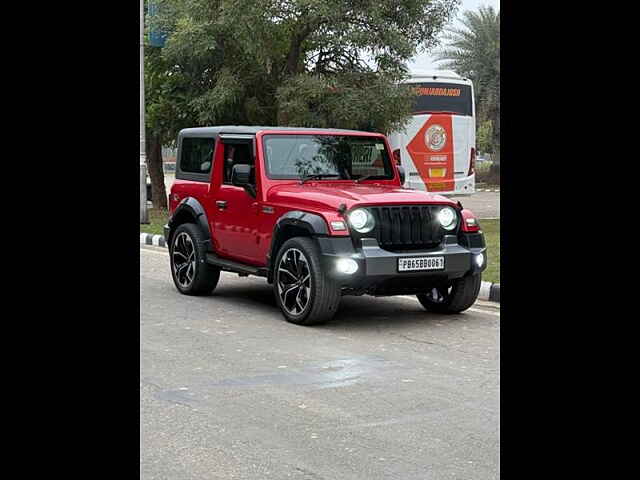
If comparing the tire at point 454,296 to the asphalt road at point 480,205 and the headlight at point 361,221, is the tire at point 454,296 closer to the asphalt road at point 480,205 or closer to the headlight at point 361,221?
the headlight at point 361,221

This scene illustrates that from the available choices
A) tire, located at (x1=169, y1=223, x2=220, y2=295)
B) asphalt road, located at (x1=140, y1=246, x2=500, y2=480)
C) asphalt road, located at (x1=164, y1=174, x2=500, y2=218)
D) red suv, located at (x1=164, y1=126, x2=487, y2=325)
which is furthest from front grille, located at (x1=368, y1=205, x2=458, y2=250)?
asphalt road, located at (x1=164, y1=174, x2=500, y2=218)

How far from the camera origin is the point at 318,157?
372 inches

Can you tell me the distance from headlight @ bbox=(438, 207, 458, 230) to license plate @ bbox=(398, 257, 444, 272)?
13.1 inches

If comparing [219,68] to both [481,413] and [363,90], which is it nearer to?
[363,90]

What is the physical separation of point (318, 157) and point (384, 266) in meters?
1.78

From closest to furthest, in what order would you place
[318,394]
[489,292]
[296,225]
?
[318,394] → [296,225] → [489,292]

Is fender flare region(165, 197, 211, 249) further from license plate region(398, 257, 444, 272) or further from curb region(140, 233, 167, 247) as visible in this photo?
curb region(140, 233, 167, 247)

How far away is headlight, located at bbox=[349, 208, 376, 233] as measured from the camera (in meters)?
8.14

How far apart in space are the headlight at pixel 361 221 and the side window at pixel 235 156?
166 centimetres

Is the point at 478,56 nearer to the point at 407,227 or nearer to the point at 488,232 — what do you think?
the point at 488,232

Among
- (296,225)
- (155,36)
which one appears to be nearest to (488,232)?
(155,36)

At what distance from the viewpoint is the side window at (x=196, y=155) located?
10234 millimetres

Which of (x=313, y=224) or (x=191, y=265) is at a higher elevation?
(x=313, y=224)

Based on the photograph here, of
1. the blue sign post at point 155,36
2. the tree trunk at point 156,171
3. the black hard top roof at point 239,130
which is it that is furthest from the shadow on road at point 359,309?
the tree trunk at point 156,171
